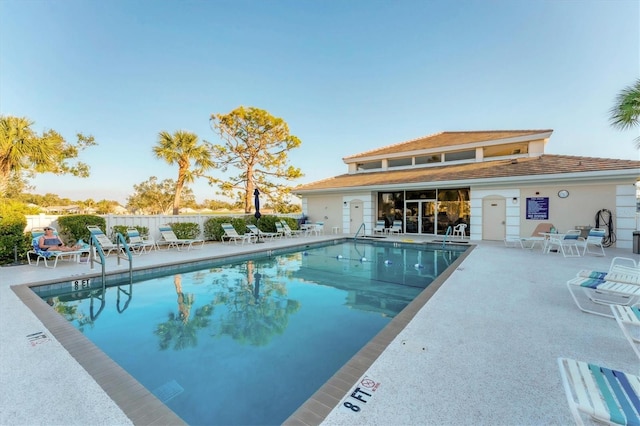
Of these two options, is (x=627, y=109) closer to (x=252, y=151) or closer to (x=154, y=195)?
(x=252, y=151)

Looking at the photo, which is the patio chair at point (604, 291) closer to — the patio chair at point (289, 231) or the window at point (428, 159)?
the patio chair at point (289, 231)

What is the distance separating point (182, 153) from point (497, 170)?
18.4m

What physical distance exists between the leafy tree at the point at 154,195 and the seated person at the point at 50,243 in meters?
28.6

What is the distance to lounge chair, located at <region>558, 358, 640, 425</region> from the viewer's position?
1.61 metres

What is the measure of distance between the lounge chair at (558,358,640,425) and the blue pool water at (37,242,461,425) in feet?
7.31

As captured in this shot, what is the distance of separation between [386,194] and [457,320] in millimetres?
14280

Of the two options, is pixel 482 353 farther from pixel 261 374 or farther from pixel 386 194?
pixel 386 194

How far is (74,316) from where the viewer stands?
4.99 m

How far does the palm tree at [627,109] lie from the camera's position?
8.87 metres

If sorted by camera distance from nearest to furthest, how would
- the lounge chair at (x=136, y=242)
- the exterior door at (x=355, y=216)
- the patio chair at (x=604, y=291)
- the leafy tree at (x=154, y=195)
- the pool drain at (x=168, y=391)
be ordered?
1. the pool drain at (x=168, y=391)
2. the patio chair at (x=604, y=291)
3. the lounge chair at (x=136, y=242)
4. the exterior door at (x=355, y=216)
5. the leafy tree at (x=154, y=195)

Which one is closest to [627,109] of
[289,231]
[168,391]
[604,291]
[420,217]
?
[604,291]

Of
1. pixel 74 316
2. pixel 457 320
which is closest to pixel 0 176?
pixel 74 316

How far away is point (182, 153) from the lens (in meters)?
18.5

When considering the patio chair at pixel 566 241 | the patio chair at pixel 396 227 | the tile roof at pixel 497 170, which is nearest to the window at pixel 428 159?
the tile roof at pixel 497 170
